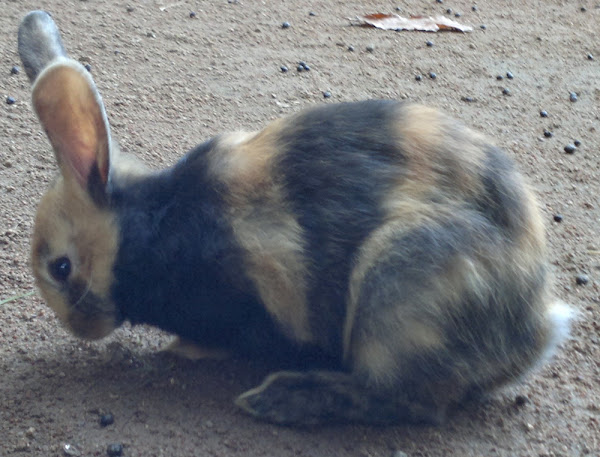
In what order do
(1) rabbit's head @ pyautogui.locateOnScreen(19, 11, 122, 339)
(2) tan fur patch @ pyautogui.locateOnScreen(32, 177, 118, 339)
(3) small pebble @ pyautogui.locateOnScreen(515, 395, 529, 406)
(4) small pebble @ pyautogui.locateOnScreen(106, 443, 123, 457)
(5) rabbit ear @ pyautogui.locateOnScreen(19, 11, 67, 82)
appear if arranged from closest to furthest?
(4) small pebble @ pyautogui.locateOnScreen(106, 443, 123, 457)
(1) rabbit's head @ pyautogui.locateOnScreen(19, 11, 122, 339)
(2) tan fur patch @ pyautogui.locateOnScreen(32, 177, 118, 339)
(3) small pebble @ pyautogui.locateOnScreen(515, 395, 529, 406)
(5) rabbit ear @ pyautogui.locateOnScreen(19, 11, 67, 82)

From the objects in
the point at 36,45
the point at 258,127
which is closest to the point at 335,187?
the point at 36,45

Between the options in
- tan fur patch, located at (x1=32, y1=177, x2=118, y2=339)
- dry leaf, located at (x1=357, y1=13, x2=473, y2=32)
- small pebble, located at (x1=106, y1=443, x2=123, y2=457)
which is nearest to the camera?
small pebble, located at (x1=106, y1=443, x2=123, y2=457)

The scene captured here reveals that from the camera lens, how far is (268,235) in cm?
335

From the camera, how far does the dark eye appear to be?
3535 millimetres

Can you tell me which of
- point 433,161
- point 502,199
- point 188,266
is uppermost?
point 433,161

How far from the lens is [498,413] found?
3.59 meters

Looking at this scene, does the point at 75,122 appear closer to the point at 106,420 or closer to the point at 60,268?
the point at 60,268

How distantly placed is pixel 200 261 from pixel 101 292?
48cm

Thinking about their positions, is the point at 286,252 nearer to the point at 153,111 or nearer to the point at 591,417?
the point at 591,417

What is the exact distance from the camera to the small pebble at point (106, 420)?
334 centimetres

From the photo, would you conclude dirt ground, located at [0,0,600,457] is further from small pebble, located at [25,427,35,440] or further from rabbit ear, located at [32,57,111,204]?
rabbit ear, located at [32,57,111,204]

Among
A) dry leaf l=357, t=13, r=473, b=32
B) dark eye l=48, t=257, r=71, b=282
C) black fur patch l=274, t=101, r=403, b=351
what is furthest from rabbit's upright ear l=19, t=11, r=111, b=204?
dry leaf l=357, t=13, r=473, b=32

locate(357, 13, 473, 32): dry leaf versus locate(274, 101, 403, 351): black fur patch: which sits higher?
locate(274, 101, 403, 351): black fur patch

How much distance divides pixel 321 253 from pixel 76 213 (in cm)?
106
